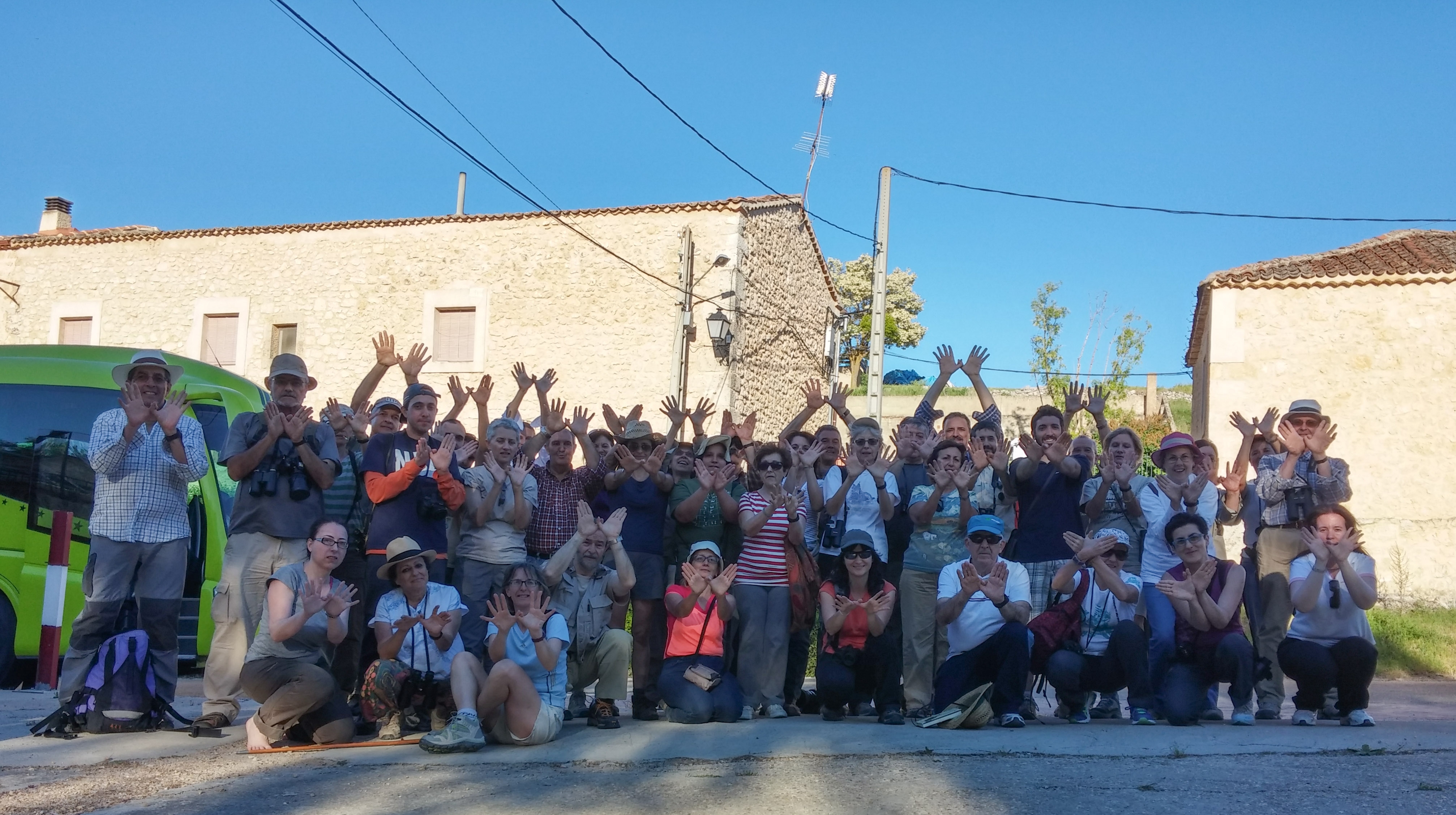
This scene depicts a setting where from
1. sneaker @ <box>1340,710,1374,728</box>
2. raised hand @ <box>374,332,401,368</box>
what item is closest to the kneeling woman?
sneaker @ <box>1340,710,1374,728</box>

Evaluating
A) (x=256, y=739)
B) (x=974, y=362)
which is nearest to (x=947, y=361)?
(x=974, y=362)

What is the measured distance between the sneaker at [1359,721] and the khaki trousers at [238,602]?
18.9ft

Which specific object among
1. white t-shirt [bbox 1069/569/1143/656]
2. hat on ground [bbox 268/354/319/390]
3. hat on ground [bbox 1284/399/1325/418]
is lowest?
white t-shirt [bbox 1069/569/1143/656]

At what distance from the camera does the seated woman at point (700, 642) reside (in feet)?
21.5

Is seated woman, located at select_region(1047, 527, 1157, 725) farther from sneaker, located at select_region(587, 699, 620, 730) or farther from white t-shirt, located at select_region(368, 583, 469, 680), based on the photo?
white t-shirt, located at select_region(368, 583, 469, 680)

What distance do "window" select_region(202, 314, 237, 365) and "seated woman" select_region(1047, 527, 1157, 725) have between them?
1761 cm

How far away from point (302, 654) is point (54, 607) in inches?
112

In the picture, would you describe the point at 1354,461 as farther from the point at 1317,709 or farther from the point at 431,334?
the point at 431,334

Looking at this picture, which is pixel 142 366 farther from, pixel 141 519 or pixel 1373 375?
pixel 1373 375

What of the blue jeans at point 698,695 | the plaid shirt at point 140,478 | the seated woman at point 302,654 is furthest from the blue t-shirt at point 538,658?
the plaid shirt at point 140,478

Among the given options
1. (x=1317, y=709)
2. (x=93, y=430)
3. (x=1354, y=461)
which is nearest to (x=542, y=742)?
(x=93, y=430)

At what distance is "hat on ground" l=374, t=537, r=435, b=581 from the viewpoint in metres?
5.96

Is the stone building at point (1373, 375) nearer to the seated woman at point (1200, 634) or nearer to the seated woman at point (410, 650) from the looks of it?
the seated woman at point (1200, 634)

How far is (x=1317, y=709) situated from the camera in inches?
260
